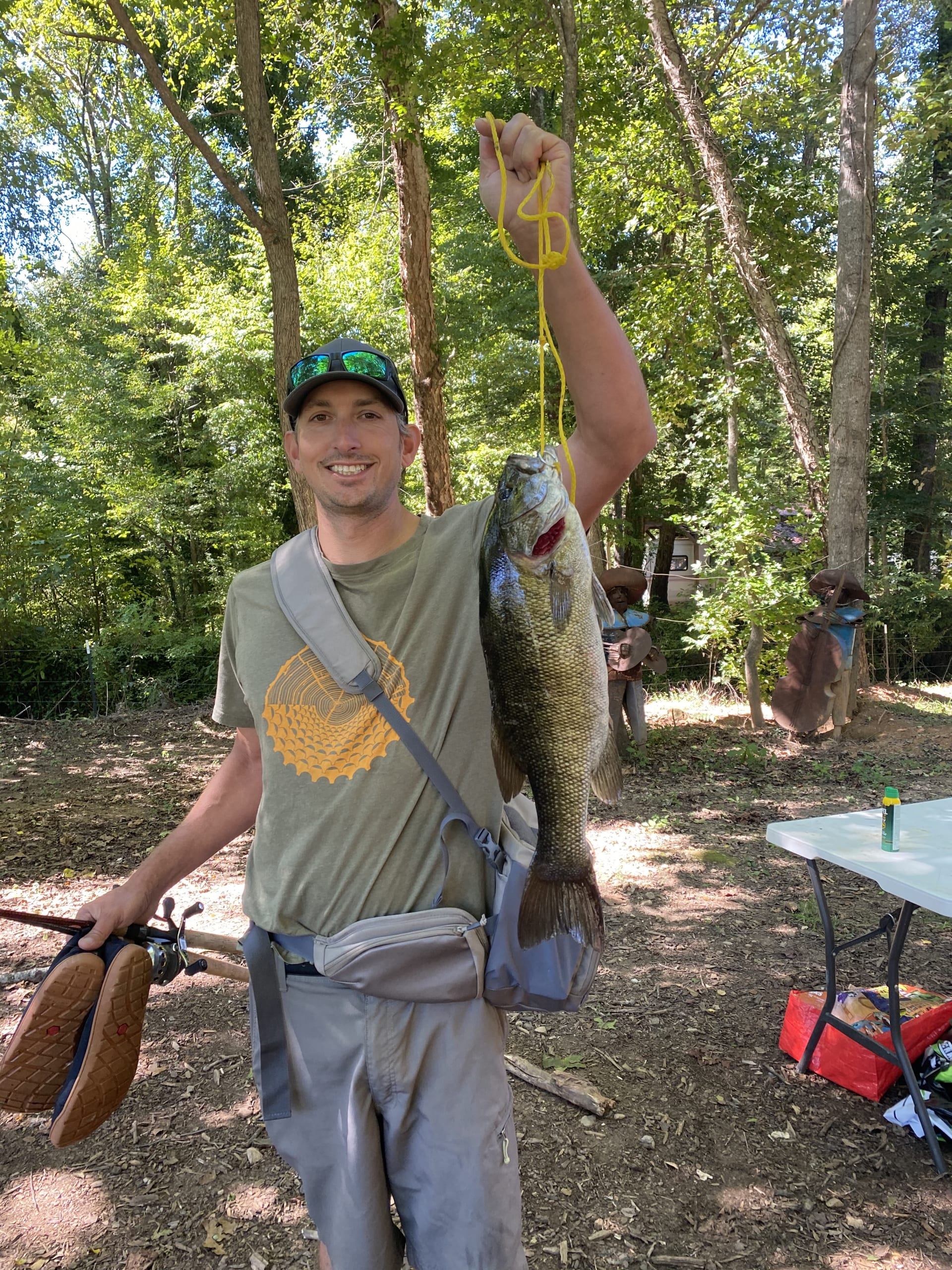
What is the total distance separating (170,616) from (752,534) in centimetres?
1142

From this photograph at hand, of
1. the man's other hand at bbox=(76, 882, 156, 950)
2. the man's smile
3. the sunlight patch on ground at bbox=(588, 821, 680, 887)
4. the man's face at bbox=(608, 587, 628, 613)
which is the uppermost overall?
the man's smile

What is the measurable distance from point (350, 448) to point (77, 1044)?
1575 millimetres

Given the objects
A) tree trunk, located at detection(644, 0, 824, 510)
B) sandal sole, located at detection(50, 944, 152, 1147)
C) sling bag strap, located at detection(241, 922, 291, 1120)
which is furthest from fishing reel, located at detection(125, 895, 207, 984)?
tree trunk, located at detection(644, 0, 824, 510)

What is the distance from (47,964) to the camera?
500 cm

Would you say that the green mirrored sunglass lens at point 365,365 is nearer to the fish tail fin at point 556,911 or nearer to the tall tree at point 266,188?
the fish tail fin at point 556,911

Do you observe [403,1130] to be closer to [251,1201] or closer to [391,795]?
[391,795]

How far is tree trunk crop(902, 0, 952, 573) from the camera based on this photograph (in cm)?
1791

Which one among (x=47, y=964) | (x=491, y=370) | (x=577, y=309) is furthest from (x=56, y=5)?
(x=577, y=309)

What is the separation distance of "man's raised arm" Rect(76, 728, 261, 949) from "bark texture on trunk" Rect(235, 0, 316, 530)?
5.34m

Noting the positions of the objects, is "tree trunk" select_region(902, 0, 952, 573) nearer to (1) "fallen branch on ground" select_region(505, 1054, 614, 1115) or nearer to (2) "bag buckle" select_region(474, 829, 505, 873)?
(1) "fallen branch on ground" select_region(505, 1054, 614, 1115)

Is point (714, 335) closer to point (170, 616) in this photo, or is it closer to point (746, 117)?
point (746, 117)

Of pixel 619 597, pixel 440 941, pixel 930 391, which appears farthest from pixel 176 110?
pixel 930 391

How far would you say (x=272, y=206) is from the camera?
24.5 feet

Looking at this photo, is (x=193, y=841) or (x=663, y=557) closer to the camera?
(x=193, y=841)
